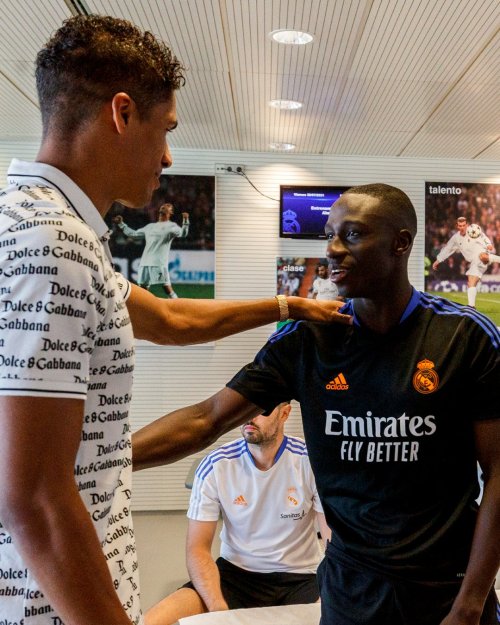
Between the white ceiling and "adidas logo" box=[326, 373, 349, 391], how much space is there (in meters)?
2.39

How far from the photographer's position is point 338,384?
152 centimetres

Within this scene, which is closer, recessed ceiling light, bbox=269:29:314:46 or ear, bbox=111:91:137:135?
ear, bbox=111:91:137:135

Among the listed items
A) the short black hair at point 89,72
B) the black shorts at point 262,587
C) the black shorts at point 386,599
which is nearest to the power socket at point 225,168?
the black shorts at point 262,587

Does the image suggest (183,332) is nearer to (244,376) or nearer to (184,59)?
(244,376)

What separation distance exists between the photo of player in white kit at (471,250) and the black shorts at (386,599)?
4.95 meters

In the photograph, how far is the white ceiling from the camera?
3.30 metres

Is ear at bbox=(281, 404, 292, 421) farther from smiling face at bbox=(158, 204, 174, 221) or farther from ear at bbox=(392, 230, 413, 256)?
smiling face at bbox=(158, 204, 174, 221)

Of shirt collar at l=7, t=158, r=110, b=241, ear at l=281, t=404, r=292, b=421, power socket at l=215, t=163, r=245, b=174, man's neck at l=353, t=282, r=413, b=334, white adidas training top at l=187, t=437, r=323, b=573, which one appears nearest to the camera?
shirt collar at l=7, t=158, r=110, b=241

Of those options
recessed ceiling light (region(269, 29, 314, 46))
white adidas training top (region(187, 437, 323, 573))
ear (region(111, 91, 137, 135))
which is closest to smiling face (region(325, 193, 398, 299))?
ear (region(111, 91, 137, 135))

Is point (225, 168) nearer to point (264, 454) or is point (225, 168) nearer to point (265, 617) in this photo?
point (264, 454)

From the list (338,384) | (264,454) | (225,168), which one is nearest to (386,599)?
(338,384)

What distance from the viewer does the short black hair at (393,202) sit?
158cm

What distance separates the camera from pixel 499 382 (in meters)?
1.39

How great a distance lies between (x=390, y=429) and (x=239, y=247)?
471 centimetres
